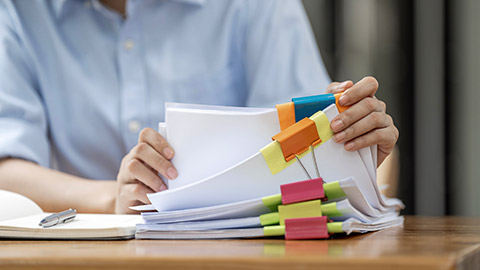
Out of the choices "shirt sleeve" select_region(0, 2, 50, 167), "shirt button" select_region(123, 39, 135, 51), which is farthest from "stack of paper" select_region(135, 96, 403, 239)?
"shirt button" select_region(123, 39, 135, 51)

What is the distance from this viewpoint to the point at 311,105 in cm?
57

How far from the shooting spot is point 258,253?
0.42 m

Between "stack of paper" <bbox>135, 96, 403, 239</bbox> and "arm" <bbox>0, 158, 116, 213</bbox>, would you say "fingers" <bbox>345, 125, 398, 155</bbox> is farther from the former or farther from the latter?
"arm" <bbox>0, 158, 116, 213</bbox>

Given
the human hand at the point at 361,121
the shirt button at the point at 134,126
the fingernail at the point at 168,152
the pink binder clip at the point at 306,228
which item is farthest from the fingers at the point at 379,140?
the shirt button at the point at 134,126

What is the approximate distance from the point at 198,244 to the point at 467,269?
9.3 inches

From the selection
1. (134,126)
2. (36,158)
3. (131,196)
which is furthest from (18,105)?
(131,196)

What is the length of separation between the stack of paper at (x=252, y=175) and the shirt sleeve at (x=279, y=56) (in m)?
0.57

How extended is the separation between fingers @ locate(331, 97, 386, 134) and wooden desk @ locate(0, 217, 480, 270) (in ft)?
0.39

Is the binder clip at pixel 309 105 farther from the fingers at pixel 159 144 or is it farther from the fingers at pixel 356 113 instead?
the fingers at pixel 159 144

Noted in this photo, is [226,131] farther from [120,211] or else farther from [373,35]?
[373,35]

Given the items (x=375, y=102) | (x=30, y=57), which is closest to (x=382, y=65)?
(x=30, y=57)

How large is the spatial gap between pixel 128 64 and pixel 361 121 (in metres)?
0.74

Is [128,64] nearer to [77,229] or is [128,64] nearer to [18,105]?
[18,105]


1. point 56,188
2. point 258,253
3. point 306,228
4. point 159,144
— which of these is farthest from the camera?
point 56,188
